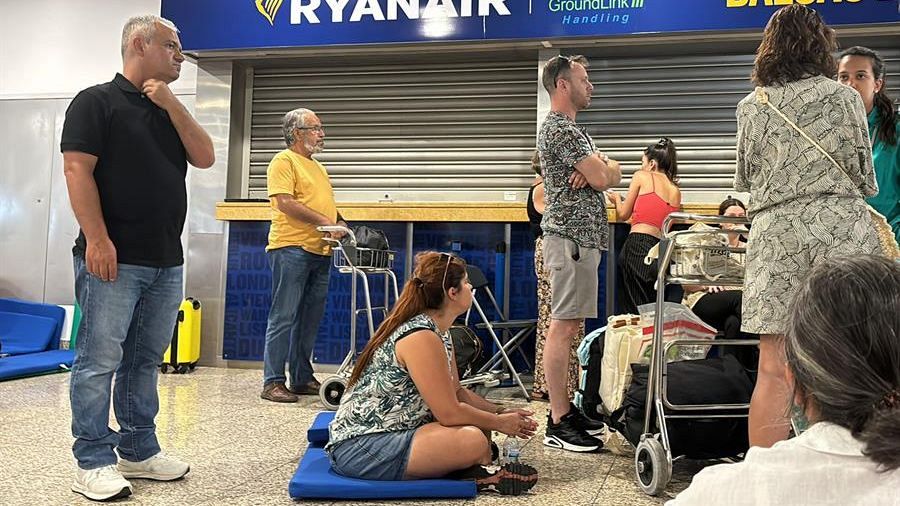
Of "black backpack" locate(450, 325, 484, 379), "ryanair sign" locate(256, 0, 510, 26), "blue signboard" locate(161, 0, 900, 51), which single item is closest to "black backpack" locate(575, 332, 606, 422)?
"black backpack" locate(450, 325, 484, 379)

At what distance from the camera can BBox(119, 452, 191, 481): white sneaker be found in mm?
2818

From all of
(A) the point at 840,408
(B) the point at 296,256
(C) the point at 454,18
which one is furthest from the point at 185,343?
(A) the point at 840,408

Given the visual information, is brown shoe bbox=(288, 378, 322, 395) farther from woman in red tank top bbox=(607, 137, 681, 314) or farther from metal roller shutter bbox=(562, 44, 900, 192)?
metal roller shutter bbox=(562, 44, 900, 192)

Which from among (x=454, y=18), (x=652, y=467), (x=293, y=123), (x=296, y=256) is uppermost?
(x=454, y=18)

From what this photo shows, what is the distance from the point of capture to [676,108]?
238 inches

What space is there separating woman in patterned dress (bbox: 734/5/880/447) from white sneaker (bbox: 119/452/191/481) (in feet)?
6.35

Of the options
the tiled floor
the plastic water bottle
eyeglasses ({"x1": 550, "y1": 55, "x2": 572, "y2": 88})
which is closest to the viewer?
the tiled floor

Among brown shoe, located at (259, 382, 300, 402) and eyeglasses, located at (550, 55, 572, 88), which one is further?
brown shoe, located at (259, 382, 300, 402)

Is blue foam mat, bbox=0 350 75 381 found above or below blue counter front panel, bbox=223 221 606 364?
below

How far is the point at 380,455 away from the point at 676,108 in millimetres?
4331

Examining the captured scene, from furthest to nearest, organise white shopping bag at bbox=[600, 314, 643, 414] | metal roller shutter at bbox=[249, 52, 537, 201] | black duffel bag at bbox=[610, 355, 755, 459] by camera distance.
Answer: metal roller shutter at bbox=[249, 52, 537, 201], white shopping bag at bbox=[600, 314, 643, 414], black duffel bag at bbox=[610, 355, 755, 459]

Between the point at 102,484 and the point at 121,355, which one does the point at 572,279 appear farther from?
the point at 102,484

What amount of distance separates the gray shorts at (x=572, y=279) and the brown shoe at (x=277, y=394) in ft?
6.06

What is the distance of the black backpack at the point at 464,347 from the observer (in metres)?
4.64
